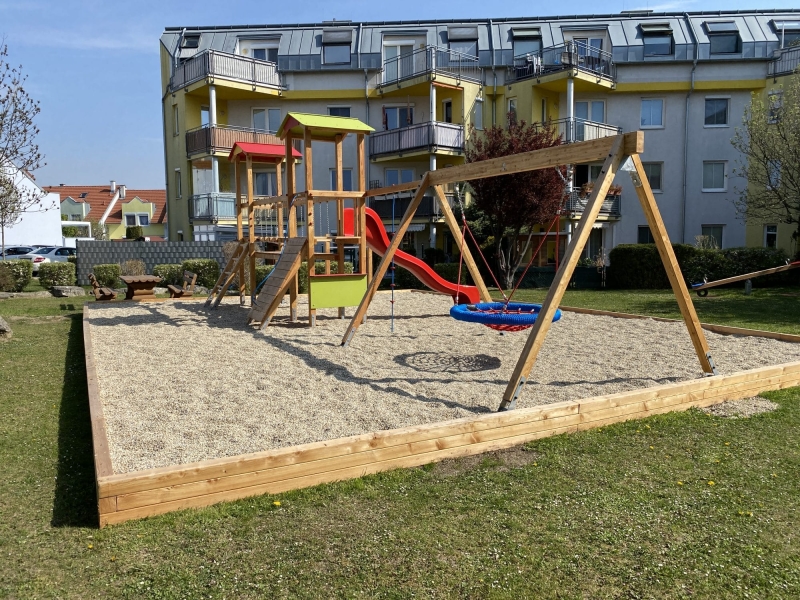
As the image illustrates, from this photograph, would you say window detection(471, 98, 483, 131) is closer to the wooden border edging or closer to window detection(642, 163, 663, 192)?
window detection(642, 163, 663, 192)

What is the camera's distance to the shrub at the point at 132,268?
20.2m

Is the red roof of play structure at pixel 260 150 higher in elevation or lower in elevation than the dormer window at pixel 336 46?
lower

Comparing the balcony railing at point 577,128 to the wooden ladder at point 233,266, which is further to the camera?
the balcony railing at point 577,128

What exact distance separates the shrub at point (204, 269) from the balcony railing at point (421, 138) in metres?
9.82

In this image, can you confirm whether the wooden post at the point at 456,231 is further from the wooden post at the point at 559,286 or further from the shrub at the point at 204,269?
the shrub at the point at 204,269

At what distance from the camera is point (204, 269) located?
801 inches

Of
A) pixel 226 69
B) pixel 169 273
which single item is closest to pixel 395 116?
pixel 226 69

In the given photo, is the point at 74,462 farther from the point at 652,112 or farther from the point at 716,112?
the point at 716,112

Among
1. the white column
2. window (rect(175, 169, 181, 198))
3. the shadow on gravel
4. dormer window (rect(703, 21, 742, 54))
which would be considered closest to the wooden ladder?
the shadow on gravel

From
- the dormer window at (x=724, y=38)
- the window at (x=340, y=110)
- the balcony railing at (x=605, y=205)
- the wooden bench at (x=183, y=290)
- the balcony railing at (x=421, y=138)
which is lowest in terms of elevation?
the wooden bench at (x=183, y=290)

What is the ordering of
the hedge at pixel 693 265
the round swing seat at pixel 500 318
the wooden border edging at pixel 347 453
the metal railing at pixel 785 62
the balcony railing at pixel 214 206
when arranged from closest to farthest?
the wooden border edging at pixel 347 453 → the round swing seat at pixel 500 318 → the hedge at pixel 693 265 → the balcony railing at pixel 214 206 → the metal railing at pixel 785 62

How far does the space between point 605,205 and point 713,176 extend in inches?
203

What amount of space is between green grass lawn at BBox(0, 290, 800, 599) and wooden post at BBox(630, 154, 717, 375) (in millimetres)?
1559

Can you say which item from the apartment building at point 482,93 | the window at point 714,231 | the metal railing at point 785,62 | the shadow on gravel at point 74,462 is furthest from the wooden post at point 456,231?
the metal railing at point 785,62
